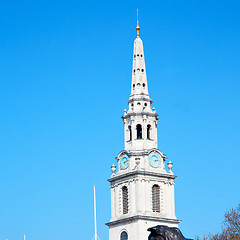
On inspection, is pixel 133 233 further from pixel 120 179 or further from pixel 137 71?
pixel 137 71

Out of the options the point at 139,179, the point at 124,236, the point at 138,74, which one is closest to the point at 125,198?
the point at 139,179

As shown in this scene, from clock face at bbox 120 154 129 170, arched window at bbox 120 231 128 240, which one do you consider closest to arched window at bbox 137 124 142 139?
clock face at bbox 120 154 129 170

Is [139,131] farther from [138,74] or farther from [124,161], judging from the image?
[138,74]

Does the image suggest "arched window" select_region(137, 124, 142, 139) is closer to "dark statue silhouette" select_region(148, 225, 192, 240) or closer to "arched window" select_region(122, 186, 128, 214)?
"arched window" select_region(122, 186, 128, 214)

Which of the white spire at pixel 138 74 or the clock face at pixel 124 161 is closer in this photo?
the clock face at pixel 124 161

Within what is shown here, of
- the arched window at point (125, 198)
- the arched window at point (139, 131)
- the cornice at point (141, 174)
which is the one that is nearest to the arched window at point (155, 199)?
the cornice at point (141, 174)

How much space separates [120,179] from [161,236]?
324 ft

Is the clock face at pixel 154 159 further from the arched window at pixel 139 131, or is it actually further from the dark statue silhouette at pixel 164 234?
the dark statue silhouette at pixel 164 234

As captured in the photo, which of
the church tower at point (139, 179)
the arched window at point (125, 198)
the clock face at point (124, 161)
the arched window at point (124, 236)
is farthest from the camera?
the clock face at point (124, 161)

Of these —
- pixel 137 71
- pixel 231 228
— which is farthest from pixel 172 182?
pixel 231 228

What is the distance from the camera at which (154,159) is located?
110 m

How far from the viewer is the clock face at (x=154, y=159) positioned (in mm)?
110125

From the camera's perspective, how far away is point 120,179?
111 m

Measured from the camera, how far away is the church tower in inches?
4198
